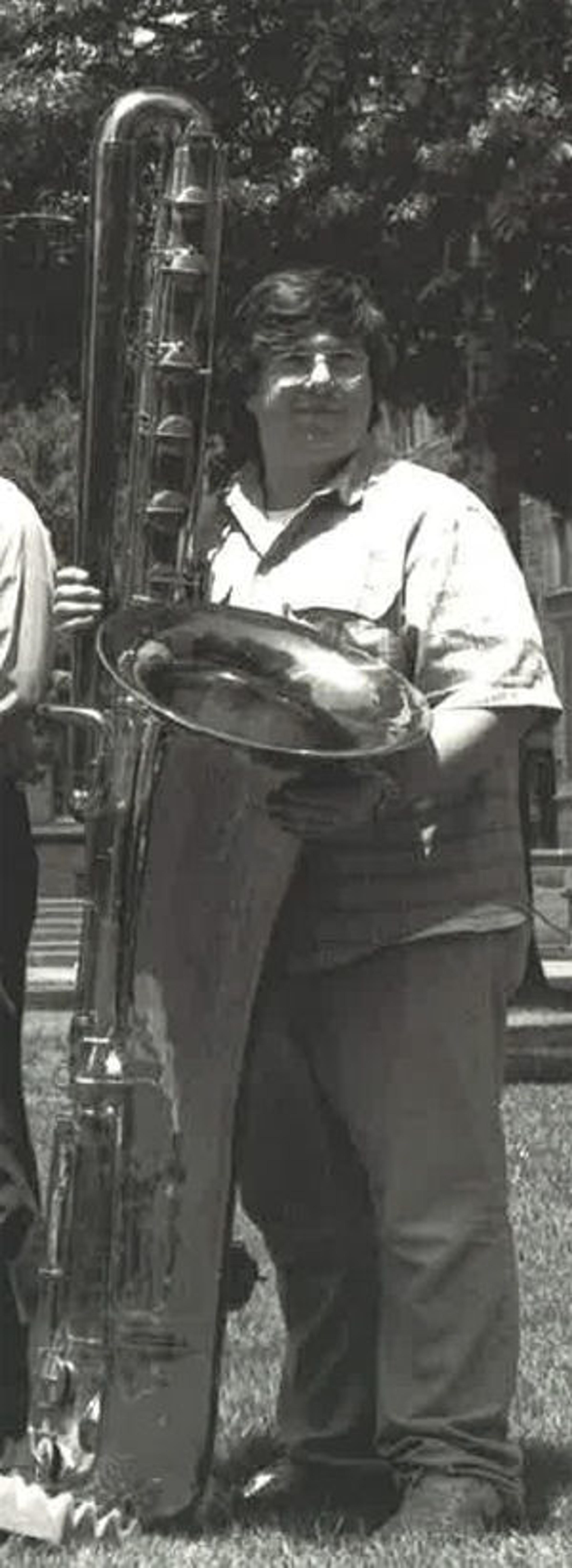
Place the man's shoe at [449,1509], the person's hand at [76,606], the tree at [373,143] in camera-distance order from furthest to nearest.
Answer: the tree at [373,143]
the person's hand at [76,606]
the man's shoe at [449,1509]

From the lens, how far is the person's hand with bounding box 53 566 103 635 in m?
4.74

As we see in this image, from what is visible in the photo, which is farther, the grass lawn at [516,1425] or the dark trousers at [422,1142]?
the dark trousers at [422,1142]

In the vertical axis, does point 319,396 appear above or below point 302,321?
below

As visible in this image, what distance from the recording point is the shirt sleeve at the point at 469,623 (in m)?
4.64

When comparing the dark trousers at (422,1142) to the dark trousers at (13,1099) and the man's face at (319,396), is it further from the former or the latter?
the man's face at (319,396)

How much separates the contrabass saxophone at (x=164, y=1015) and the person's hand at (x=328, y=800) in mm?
29

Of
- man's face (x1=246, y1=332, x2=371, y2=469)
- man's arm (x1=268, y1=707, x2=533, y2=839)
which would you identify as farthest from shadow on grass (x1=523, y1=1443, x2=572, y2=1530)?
man's face (x1=246, y1=332, x2=371, y2=469)

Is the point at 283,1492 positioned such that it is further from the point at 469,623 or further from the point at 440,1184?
the point at 469,623

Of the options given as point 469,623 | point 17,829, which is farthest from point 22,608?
point 469,623

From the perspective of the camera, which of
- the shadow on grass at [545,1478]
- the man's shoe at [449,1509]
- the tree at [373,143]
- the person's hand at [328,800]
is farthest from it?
the tree at [373,143]

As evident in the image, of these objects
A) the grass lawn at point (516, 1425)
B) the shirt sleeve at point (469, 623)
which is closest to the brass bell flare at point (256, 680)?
the shirt sleeve at point (469, 623)

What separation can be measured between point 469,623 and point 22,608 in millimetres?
676

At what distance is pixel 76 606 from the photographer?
474 centimetres

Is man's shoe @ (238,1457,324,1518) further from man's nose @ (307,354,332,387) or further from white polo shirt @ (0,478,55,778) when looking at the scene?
man's nose @ (307,354,332,387)
